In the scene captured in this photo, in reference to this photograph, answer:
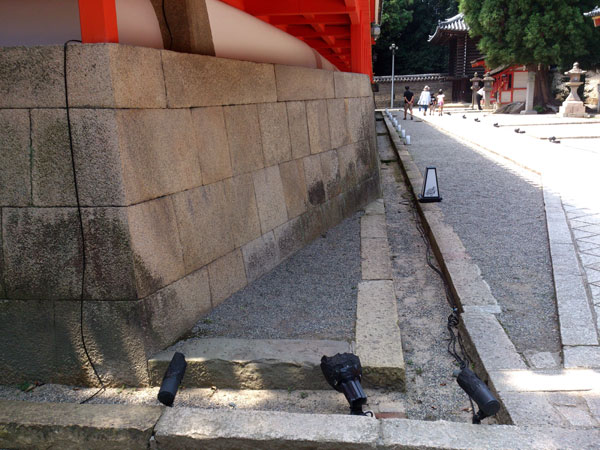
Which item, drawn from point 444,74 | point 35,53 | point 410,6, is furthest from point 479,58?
point 35,53

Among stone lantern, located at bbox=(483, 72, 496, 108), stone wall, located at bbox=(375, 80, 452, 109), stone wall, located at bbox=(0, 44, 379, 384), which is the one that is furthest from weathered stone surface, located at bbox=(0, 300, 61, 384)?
stone wall, located at bbox=(375, 80, 452, 109)

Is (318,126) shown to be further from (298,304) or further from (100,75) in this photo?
(100,75)

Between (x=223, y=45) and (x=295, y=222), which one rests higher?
(x=223, y=45)

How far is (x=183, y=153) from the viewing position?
347cm

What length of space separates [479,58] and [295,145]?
37131mm

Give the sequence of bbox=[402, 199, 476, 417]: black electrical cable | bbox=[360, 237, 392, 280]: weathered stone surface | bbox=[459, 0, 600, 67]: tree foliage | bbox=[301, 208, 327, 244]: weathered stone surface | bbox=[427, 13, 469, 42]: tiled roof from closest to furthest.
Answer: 1. bbox=[402, 199, 476, 417]: black electrical cable
2. bbox=[360, 237, 392, 280]: weathered stone surface
3. bbox=[301, 208, 327, 244]: weathered stone surface
4. bbox=[459, 0, 600, 67]: tree foliage
5. bbox=[427, 13, 469, 42]: tiled roof

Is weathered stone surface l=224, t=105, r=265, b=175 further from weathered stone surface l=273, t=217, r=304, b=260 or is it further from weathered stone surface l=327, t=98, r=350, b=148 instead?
weathered stone surface l=327, t=98, r=350, b=148

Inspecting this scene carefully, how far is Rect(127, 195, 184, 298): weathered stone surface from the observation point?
2.99m

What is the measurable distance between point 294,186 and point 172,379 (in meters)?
2.87

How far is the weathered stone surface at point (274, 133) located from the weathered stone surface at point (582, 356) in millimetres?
2845

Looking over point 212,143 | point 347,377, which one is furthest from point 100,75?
point 347,377

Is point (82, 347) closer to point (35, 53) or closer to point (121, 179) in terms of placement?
point (121, 179)

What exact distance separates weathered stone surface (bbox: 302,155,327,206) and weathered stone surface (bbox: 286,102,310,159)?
14 cm

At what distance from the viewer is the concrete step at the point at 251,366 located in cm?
307
